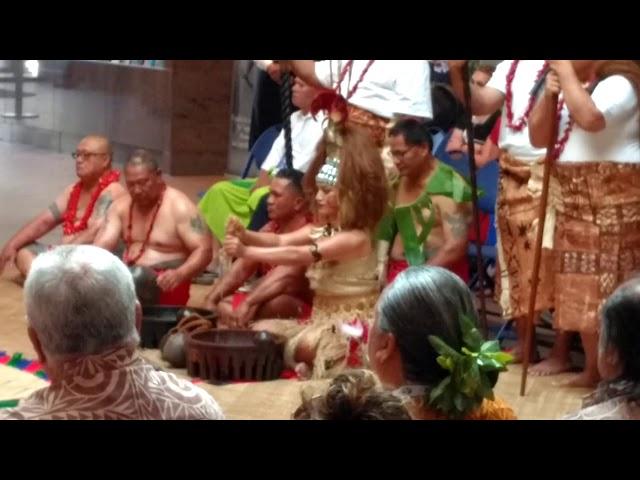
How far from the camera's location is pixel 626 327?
2.49 metres

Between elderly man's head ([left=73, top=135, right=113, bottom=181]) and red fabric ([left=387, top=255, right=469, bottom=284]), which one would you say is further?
elderly man's head ([left=73, top=135, right=113, bottom=181])

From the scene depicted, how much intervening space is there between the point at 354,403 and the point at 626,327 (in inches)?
19.6

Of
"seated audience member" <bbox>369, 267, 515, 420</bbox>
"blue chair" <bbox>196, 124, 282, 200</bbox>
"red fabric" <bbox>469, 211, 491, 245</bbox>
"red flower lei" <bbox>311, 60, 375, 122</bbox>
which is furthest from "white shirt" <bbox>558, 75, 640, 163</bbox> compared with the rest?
"blue chair" <bbox>196, 124, 282, 200</bbox>

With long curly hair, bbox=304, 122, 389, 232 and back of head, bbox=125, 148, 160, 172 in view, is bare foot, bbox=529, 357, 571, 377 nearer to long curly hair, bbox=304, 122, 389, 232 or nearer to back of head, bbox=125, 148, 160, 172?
long curly hair, bbox=304, 122, 389, 232

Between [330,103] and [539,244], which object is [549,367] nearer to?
[539,244]

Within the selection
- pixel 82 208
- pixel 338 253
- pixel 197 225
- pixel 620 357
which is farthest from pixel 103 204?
pixel 620 357

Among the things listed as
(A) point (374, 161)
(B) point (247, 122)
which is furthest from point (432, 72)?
(B) point (247, 122)

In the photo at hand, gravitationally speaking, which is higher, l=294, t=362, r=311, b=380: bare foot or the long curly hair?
the long curly hair

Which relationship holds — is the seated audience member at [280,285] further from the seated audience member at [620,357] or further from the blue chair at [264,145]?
the seated audience member at [620,357]

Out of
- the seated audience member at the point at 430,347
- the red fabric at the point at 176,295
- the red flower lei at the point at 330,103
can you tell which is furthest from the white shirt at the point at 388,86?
the seated audience member at the point at 430,347

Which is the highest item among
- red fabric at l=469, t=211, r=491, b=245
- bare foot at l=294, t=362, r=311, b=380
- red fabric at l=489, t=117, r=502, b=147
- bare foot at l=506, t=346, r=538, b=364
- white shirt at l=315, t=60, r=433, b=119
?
white shirt at l=315, t=60, r=433, b=119

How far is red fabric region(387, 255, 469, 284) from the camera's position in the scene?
5.15m

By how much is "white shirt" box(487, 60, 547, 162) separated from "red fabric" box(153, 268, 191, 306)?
1.41m
